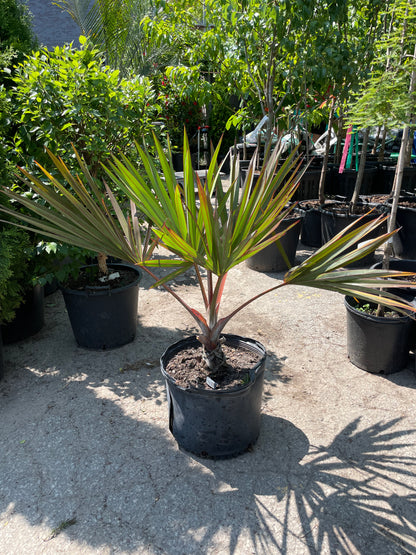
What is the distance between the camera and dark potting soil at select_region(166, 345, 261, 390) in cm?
259

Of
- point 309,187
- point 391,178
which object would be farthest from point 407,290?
point 391,178

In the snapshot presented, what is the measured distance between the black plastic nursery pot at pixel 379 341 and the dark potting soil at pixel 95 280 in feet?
6.47

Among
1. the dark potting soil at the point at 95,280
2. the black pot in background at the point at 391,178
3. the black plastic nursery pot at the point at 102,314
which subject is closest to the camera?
the black plastic nursery pot at the point at 102,314

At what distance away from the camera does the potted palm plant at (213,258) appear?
2.09 meters

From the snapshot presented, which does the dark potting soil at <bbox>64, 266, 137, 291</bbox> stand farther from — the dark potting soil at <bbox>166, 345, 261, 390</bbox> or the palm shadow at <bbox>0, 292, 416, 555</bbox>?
the dark potting soil at <bbox>166, 345, 261, 390</bbox>

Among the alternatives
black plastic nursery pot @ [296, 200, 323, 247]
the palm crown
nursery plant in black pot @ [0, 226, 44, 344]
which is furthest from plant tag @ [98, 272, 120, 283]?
black plastic nursery pot @ [296, 200, 323, 247]

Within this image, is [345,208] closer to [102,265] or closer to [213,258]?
[102,265]

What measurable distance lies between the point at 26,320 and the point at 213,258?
2695 millimetres

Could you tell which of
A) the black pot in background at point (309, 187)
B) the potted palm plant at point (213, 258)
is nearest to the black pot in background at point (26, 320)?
the potted palm plant at point (213, 258)

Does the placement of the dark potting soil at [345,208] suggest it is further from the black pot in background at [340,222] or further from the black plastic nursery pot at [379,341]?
the black plastic nursery pot at [379,341]

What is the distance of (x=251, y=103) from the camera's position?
713 centimetres

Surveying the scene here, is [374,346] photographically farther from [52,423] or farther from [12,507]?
[12,507]

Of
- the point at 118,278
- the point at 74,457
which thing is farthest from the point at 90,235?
the point at 118,278

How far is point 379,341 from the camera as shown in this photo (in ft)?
11.1
